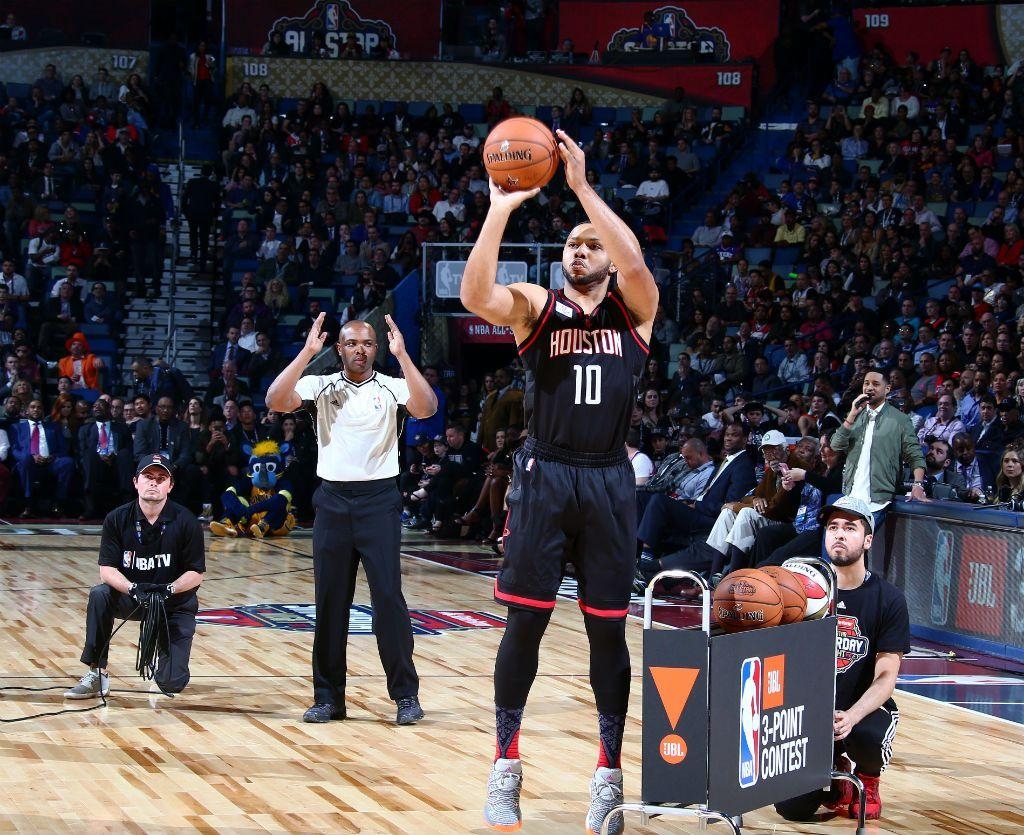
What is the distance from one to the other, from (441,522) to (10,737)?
10.1 m

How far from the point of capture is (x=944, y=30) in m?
24.5

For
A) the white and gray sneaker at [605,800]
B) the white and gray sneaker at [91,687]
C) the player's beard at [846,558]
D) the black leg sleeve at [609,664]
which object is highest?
the player's beard at [846,558]

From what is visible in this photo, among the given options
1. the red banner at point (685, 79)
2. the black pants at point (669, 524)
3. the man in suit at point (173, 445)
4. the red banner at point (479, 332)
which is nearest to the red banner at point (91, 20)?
the red banner at point (685, 79)

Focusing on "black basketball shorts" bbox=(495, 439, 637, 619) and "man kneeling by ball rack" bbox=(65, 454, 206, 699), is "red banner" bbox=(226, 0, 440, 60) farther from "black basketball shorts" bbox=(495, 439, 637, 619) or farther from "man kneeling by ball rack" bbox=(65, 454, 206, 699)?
"black basketball shorts" bbox=(495, 439, 637, 619)

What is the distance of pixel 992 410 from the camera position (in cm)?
1357

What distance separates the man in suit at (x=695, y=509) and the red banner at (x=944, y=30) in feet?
46.8

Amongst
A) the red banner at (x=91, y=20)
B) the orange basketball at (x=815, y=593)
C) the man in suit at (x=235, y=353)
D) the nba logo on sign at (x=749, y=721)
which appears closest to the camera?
the nba logo on sign at (x=749, y=721)

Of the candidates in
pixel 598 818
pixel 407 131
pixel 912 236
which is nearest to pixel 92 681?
pixel 598 818

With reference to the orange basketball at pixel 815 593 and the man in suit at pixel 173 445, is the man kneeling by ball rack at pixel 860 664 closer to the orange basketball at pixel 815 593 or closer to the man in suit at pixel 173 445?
the orange basketball at pixel 815 593

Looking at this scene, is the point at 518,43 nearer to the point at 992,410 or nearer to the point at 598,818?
the point at 992,410

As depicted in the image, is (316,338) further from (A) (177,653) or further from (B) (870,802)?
(B) (870,802)

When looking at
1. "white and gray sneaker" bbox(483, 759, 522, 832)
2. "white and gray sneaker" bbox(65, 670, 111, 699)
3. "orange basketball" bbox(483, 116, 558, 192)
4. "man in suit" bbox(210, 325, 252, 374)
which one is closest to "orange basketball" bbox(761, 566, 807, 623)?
"white and gray sneaker" bbox(483, 759, 522, 832)

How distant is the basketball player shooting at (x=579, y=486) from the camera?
204 inches

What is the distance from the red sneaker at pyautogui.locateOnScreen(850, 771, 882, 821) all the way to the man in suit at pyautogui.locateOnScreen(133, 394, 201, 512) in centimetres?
1254
